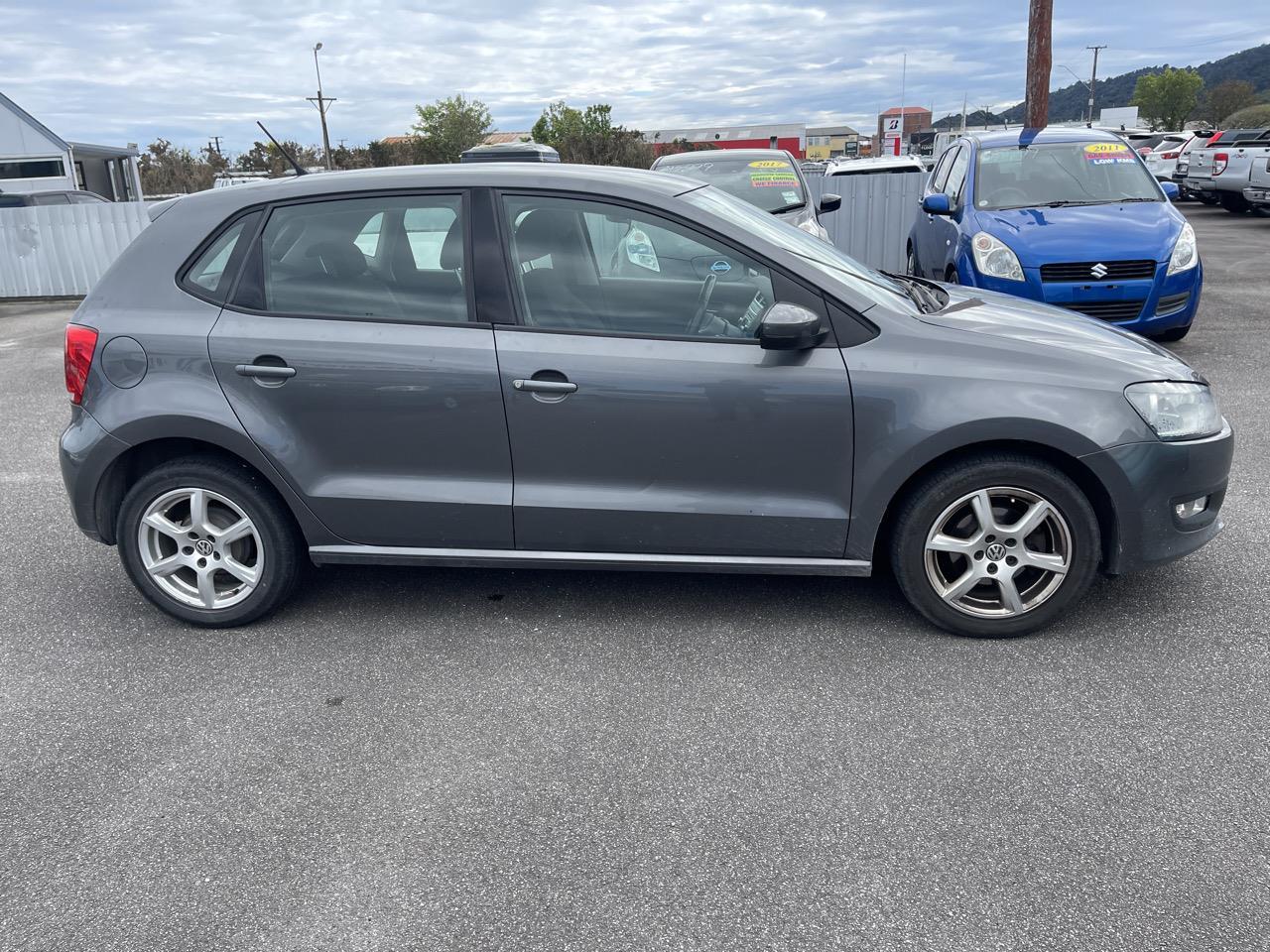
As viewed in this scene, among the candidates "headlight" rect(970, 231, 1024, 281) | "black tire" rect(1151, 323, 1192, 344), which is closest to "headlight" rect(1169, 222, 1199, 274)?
"black tire" rect(1151, 323, 1192, 344)

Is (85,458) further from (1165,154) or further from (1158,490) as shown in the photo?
(1165,154)

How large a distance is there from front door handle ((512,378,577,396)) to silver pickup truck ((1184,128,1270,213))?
20.4m

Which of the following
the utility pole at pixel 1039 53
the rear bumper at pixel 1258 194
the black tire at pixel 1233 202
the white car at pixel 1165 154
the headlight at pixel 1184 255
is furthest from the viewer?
the white car at pixel 1165 154

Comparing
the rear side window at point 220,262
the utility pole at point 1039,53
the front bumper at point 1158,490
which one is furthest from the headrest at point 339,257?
the utility pole at point 1039,53

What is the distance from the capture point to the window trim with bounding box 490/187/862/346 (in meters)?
3.63

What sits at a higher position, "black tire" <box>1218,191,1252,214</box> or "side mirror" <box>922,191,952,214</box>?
"side mirror" <box>922,191,952,214</box>

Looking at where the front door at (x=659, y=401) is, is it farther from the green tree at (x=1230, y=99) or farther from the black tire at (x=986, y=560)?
the green tree at (x=1230, y=99)

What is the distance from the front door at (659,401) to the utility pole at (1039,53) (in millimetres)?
12617

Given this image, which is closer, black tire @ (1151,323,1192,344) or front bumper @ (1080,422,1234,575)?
front bumper @ (1080,422,1234,575)

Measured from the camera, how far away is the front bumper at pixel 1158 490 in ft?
11.6

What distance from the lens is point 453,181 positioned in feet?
12.6

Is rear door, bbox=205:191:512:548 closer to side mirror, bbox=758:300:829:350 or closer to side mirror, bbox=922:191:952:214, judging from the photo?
side mirror, bbox=758:300:829:350

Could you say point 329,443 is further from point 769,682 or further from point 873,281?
point 873,281

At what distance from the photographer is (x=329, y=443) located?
3.83 metres
